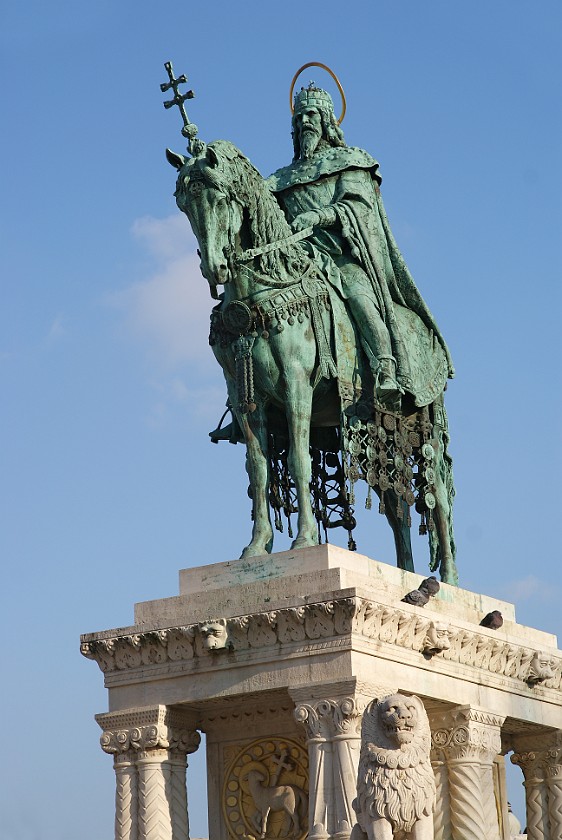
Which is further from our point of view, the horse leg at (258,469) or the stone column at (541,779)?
the stone column at (541,779)

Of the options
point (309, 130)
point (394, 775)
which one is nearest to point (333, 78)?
point (309, 130)

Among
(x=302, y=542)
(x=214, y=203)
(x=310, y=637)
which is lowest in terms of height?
(x=310, y=637)

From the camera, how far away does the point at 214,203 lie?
2717 centimetres

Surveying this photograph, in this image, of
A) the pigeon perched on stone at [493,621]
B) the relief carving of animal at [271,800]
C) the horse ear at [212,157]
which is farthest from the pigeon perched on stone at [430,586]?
the horse ear at [212,157]

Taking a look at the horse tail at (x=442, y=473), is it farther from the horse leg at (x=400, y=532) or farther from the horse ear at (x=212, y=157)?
the horse ear at (x=212, y=157)

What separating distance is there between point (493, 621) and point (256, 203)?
22.7 feet

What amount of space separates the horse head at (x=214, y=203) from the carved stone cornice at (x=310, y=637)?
4.82m

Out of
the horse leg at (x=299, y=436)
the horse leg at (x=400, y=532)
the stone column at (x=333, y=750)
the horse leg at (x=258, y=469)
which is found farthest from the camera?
the horse leg at (x=400, y=532)

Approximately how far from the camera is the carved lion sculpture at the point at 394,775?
22141 mm

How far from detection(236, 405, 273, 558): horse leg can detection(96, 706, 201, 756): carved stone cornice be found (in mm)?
2687

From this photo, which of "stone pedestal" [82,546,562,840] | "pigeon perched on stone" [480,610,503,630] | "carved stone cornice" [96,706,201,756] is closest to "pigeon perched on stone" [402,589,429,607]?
"stone pedestal" [82,546,562,840]

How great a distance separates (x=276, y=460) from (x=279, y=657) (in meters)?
3.82

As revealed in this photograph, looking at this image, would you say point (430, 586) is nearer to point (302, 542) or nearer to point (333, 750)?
point (302, 542)

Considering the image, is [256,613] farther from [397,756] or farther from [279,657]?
[397,756]
